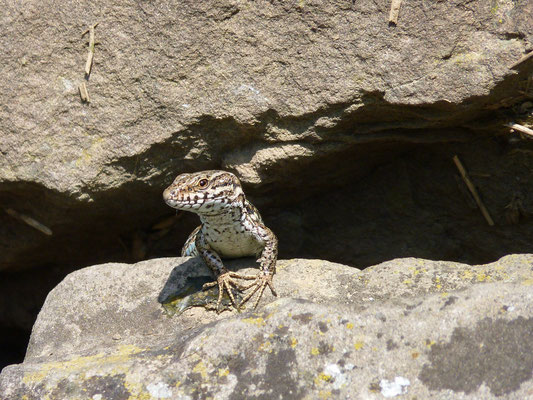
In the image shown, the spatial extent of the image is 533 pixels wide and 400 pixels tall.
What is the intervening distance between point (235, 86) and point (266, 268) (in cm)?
139

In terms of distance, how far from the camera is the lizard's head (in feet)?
13.9

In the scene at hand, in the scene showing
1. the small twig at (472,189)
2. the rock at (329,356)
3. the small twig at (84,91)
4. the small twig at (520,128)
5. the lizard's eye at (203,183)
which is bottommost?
the small twig at (472,189)

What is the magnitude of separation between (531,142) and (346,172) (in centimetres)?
150

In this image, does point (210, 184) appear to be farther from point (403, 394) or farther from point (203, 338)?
point (403, 394)

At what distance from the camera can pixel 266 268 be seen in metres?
4.63

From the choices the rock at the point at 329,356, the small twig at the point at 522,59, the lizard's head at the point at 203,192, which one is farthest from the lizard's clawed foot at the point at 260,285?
the small twig at the point at 522,59

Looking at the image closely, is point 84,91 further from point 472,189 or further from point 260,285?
point 472,189

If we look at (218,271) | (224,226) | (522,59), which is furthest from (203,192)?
(522,59)

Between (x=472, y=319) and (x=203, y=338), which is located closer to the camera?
(x=472, y=319)

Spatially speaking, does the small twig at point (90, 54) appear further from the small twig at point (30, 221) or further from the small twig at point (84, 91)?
the small twig at point (30, 221)

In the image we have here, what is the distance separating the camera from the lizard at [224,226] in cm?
435

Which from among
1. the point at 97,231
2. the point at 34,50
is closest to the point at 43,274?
the point at 97,231

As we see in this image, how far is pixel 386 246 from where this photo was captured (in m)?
5.88

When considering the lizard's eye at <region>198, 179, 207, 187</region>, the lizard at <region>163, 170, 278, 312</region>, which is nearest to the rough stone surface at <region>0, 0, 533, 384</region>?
the lizard at <region>163, 170, 278, 312</region>
